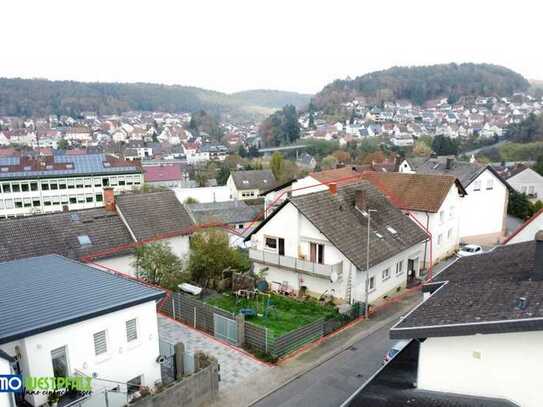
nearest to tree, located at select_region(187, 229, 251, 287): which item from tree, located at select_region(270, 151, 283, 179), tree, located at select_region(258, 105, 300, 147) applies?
tree, located at select_region(270, 151, 283, 179)

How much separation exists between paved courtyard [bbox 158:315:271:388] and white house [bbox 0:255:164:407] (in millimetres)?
2940

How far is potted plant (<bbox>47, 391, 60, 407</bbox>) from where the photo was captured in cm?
1309

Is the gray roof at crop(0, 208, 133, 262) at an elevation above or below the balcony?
above

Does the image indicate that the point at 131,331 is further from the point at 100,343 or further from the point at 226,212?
the point at 226,212

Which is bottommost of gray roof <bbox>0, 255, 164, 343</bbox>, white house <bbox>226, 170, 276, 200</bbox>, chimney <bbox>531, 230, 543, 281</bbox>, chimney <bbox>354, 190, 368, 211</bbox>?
white house <bbox>226, 170, 276, 200</bbox>

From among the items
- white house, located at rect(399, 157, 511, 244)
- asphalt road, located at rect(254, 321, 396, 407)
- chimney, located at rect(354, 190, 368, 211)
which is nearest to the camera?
asphalt road, located at rect(254, 321, 396, 407)

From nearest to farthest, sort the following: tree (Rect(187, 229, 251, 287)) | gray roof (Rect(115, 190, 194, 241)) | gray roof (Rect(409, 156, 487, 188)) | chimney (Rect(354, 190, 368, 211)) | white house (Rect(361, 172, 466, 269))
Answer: tree (Rect(187, 229, 251, 287)) → chimney (Rect(354, 190, 368, 211)) → gray roof (Rect(115, 190, 194, 241)) → white house (Rect(361, 172, 466, 269)) → gray roof (Rect(409, 156, 487, 188))

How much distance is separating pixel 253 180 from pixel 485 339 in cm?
6495

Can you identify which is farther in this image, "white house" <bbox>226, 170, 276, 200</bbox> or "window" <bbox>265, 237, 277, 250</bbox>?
"white house" <bbox>226, 170, 276, 200</bbox>

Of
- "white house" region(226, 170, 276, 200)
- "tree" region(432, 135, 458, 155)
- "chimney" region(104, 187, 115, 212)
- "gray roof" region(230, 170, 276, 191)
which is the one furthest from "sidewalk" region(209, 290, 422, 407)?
"tree" region(432, 135, 458, 155)

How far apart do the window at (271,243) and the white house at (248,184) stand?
4397 cm

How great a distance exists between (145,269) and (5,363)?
1360 cm

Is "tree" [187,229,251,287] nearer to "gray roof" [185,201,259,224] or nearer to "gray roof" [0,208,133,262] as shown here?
"gray roof" [0,208,133,262]

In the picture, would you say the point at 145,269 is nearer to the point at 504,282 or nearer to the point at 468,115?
the point at 504,282
